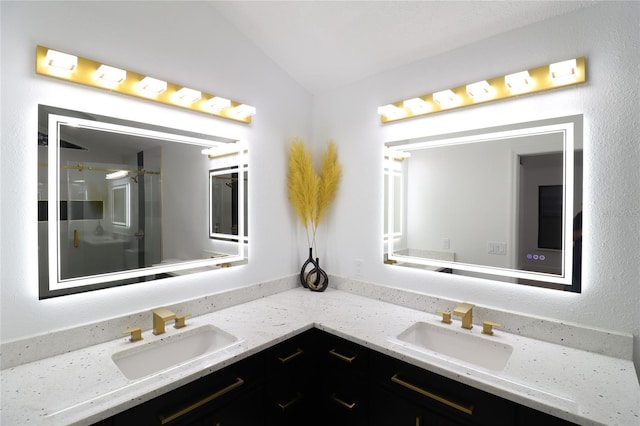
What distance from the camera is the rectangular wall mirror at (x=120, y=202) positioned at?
1.35 metres

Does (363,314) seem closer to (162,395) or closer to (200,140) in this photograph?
(162,395)

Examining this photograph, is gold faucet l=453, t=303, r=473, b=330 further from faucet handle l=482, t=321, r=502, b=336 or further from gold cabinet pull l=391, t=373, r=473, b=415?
gold cabinet pull l=391, t=373, r=473, b=415

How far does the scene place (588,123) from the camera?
1421 mm

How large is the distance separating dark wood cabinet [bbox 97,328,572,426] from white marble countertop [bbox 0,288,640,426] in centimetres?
6

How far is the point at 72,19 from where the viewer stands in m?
1.39

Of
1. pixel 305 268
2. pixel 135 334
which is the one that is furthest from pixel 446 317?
pixel 135 334

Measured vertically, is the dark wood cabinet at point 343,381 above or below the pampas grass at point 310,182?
below

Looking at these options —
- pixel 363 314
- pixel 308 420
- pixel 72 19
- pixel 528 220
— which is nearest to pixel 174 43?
pixel 72 19

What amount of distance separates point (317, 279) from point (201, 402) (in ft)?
3.98

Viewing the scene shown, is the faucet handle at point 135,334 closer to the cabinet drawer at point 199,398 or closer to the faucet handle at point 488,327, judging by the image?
the cabinet drawer at point 199,398

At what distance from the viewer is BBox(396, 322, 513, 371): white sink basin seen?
1.49 meters

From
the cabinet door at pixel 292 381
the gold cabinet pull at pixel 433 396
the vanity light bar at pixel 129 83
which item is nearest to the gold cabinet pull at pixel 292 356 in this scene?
the cabinet door at pixel 292 381

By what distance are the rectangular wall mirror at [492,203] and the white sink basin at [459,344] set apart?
0.35 meters

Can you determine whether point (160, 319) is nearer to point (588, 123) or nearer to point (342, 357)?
point (342, 357)
